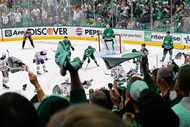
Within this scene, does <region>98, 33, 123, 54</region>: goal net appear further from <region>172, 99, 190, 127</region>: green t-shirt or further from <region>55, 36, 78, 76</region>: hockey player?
<region>172, 99, 190, 127</region>: green t-shirt

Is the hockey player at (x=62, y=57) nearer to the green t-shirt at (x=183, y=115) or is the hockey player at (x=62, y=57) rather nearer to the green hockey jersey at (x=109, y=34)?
the green t-shirt at (x=183, y=115)

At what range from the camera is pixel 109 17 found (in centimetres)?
2312

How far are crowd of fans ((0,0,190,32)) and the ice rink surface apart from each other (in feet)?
4.13

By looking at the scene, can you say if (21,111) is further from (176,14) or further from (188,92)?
(176,14)

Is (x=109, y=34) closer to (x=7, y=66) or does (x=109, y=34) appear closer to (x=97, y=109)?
(x=7, y=66)

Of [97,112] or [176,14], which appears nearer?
[97,112]

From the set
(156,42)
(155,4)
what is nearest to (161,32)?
(156,42)

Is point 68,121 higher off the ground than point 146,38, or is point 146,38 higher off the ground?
point 68,121

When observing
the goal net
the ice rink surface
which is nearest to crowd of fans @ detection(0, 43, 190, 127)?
the ice rink surface

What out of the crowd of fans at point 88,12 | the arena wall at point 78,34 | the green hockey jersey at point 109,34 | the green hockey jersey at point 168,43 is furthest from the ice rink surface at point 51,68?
the crowd of fans at point 88,12

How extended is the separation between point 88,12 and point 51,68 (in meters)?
6.83

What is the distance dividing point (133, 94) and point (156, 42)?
59.1ft

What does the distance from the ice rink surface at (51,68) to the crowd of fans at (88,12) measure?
49.6 inches

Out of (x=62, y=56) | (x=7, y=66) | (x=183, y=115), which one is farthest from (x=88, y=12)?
(x=183, y=115)
